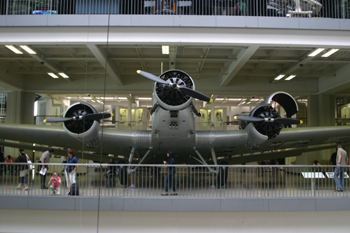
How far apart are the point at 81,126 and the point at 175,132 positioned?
3071mm

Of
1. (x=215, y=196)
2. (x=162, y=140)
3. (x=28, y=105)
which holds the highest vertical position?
(x=28, y=105)

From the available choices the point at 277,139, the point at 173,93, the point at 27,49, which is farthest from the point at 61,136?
the point at 277,139

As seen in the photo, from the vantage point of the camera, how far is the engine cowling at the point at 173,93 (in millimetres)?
8125

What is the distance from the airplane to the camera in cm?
827

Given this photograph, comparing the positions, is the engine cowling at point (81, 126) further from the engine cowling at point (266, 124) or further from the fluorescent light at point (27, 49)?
the engine cowling at point (266, 124)

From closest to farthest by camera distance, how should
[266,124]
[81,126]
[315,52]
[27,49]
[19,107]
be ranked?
[81,126]
[266,124]
[315,52]
[27,49]
[19,107]

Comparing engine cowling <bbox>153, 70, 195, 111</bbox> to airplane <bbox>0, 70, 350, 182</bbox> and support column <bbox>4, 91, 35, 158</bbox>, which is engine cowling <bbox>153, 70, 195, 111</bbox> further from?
support column <bbox>4, 91, 35, 158</bbox>

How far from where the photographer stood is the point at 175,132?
8.79m

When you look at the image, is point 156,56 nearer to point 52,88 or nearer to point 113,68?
point 113,68

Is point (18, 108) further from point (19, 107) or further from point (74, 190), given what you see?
point (74, 190)

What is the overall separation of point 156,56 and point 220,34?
13.6 feet

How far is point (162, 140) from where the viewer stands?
29.7 feet

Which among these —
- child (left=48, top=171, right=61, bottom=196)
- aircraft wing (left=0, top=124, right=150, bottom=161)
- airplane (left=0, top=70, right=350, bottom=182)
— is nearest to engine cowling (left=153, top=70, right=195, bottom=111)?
airplane (left=0, top=70, right=350, bottom=182)

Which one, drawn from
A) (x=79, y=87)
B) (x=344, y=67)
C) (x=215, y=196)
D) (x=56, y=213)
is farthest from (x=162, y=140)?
(x=344, y=67)
